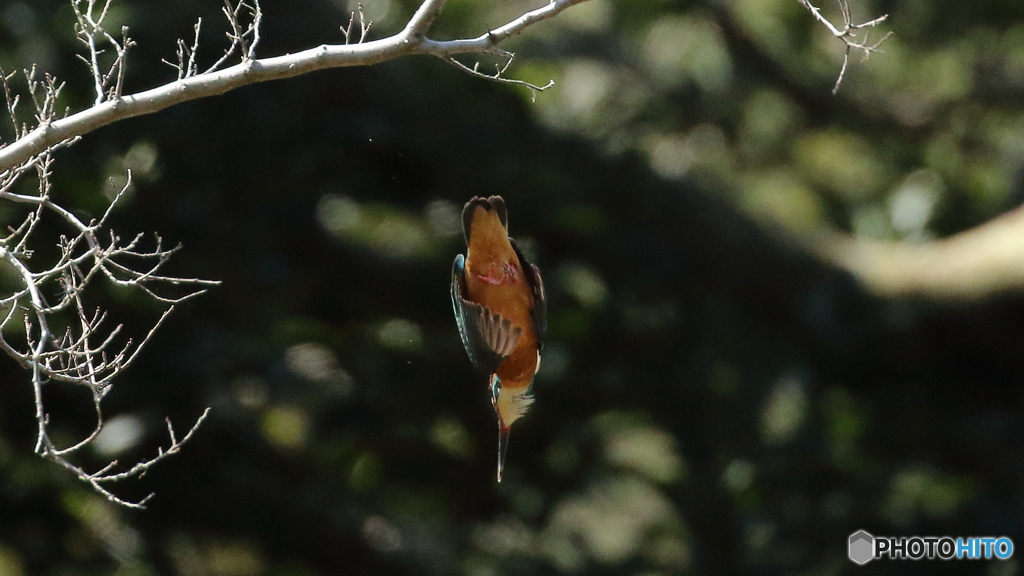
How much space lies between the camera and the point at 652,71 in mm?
5531

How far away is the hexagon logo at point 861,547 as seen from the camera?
15.2ft

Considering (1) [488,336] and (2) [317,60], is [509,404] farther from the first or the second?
(2) [317,60]

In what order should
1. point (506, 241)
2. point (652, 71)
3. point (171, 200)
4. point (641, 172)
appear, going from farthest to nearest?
1. point (652, 71)
2. point (641, 172)
3. point (171, 200)
4. point (506, 241)

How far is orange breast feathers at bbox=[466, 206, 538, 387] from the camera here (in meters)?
1.11

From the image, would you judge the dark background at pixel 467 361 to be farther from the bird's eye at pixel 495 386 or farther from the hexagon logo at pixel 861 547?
the bird's eye at pixel 495 386

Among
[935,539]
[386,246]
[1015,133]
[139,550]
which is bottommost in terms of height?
[935,539]

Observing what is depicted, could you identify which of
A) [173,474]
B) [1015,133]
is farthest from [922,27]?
[173,474]

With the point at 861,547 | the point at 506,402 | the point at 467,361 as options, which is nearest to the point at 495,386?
the point at 506,402

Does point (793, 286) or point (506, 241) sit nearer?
point (506, 241)

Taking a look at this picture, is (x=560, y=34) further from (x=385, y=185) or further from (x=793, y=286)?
(x=793, y=286)

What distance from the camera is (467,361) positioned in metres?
4.26

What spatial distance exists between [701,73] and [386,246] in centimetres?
229

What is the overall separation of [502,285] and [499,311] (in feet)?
0.15

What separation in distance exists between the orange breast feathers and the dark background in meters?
2.52
